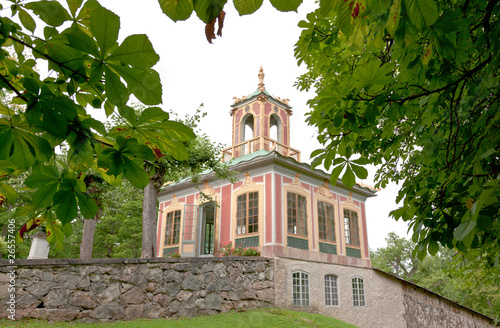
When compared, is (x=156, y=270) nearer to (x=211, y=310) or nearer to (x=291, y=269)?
(x=211, y=310)

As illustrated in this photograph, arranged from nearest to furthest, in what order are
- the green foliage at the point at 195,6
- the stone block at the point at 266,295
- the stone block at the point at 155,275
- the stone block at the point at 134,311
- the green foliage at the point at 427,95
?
the green foliage at the point at 195,6 < the green foliage at the point at 427,95 < the stone block at the point at 134,311 < the stone block at the point at 155,275 < the stone block at the point at 266,295

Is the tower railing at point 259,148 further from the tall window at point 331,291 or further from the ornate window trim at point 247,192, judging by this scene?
the tall window at point 331,291

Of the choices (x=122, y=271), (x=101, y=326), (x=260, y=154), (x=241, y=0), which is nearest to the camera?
(x=241, y=0)

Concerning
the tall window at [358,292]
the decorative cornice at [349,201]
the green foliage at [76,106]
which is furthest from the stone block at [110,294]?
the decorative cornice at [349,201]

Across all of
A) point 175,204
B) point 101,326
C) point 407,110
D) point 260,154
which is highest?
point 260,154

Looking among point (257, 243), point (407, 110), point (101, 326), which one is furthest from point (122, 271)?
point (407, 110)

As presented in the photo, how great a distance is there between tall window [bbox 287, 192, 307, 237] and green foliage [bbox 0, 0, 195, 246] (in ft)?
33.0

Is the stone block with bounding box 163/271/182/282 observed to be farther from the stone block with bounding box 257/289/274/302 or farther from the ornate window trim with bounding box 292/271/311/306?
the ornate window trim with bounding box 292/271/311/306

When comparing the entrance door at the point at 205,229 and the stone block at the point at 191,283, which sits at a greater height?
the entrance door at the point at 205,229

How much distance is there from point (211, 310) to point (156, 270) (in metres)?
1.68

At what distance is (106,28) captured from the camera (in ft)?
2.50

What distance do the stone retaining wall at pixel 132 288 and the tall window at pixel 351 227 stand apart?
486 cm

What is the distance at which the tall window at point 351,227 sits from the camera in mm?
12885

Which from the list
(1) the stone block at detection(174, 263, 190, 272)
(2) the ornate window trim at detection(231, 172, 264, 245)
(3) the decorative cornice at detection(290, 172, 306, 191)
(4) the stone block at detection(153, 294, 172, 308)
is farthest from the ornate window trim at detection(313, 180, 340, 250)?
(4) the stone block at detection(153, 294, 172, 308)
